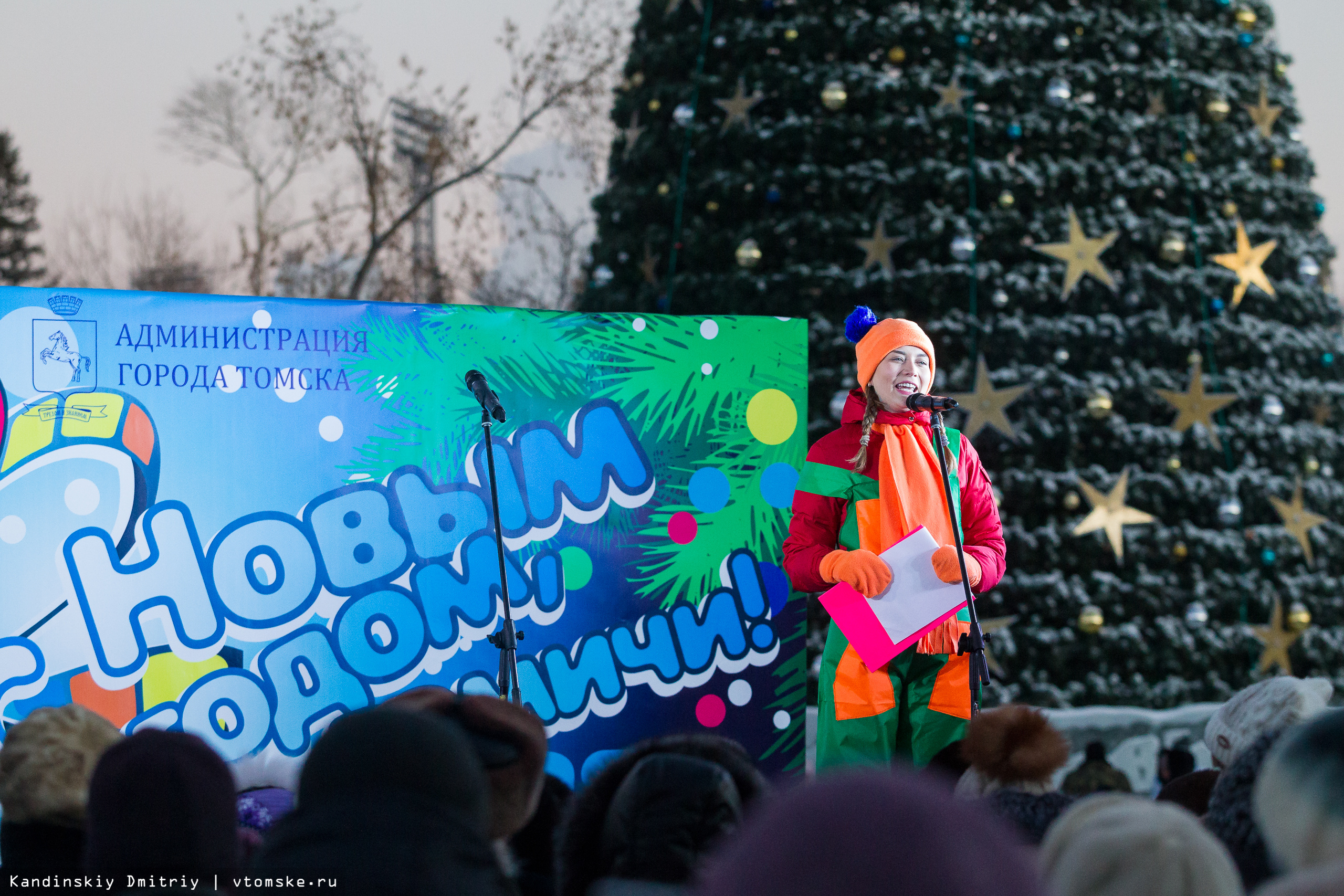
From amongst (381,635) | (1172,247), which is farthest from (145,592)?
(1172,247)

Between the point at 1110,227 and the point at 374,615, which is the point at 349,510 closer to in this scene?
the point at 374,615

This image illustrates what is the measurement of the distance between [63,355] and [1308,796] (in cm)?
346

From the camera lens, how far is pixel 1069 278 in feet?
15.7

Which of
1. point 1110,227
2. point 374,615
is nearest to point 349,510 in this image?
point 374,615

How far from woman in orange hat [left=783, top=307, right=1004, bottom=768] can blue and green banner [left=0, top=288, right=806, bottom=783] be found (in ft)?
2.18

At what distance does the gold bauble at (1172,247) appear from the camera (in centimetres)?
489

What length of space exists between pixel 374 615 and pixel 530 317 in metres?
1.09

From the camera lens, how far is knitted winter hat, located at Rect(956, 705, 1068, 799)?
85.4 inches

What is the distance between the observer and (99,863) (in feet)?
5.33

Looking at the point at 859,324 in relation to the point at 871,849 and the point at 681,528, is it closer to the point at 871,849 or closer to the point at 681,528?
the point at 681,528

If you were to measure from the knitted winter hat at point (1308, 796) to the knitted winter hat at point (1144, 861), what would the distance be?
0.10 meters

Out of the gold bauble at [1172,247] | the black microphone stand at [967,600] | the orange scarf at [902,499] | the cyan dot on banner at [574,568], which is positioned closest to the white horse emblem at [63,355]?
the cyan dot on banner at [574,568]

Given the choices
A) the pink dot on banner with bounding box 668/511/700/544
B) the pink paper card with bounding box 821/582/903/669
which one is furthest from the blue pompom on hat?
the pink dot on banner with bounding box 668/511/700/544

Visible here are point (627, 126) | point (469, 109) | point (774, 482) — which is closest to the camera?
point (774, 482)
